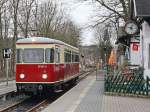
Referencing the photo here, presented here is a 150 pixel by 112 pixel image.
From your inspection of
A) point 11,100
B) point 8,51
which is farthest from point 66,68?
point 8,51

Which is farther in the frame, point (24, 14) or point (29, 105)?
point (24, 14)

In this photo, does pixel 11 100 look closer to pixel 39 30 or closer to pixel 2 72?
pixel 2 72

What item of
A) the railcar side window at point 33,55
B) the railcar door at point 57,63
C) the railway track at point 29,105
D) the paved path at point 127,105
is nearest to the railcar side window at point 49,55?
the railcar side window at point 33,55

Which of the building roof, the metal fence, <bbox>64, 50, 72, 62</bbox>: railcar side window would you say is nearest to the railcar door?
the metal fence

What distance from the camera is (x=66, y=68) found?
29656 millimetres

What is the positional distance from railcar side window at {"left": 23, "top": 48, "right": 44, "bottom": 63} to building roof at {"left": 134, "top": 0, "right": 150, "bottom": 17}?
546cm

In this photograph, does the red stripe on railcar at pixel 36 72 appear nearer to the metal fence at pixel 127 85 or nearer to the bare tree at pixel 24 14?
the metal fence at pixel 127 85

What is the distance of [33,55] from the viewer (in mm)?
24922

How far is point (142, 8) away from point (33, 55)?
6199 millimetres

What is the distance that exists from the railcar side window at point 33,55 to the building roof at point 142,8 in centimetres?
546

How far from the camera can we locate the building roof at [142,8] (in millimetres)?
21297

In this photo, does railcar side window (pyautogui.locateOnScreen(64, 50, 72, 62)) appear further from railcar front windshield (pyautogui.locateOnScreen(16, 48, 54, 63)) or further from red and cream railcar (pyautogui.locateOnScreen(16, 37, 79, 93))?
railcar front windshield (pyautogui.locateOnScreen(16, 48, 54, 63))

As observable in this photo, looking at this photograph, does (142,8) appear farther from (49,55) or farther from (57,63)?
(57,63)

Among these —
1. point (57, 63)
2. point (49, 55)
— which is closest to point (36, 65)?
point (49, 55)
